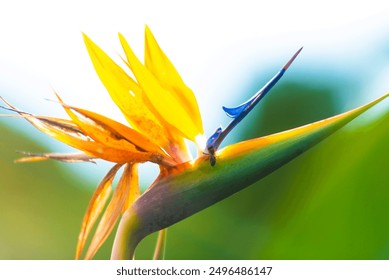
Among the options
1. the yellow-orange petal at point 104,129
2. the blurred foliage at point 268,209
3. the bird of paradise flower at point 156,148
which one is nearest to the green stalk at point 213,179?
the bird of paradise flower at point 156,148

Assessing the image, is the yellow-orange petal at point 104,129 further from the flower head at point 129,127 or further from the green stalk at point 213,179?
the green stalk at point 213,179

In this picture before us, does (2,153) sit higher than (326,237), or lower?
higher

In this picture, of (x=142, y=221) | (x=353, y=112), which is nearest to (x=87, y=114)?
Answer: (x=142, y=221)

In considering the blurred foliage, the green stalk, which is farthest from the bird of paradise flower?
the blurred foliage

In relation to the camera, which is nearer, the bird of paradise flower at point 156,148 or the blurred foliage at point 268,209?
the bird of paradise flower at point 156,148

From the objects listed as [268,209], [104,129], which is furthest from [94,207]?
[268,209]

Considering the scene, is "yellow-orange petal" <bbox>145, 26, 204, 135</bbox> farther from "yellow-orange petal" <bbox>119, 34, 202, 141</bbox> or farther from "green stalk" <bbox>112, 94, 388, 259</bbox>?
"green stalk" <bbox>112, 94, 388, 259</bbox>
